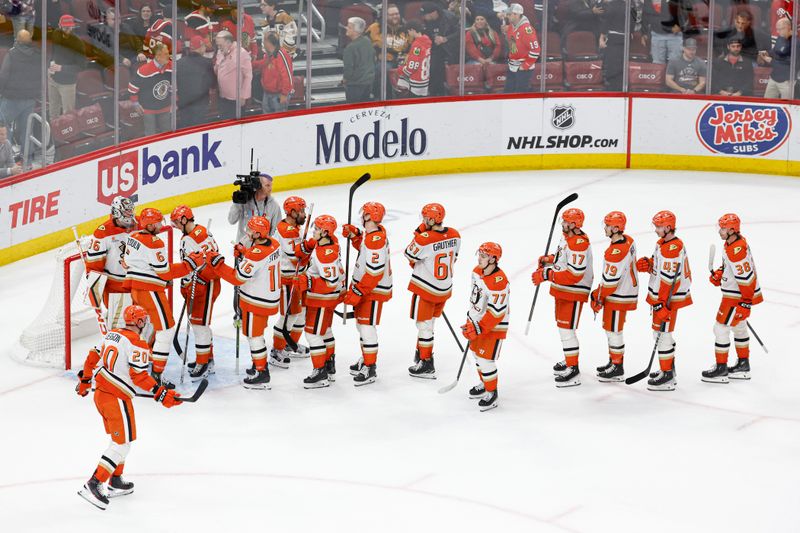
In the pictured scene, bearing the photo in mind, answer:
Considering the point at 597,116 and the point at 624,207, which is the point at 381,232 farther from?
the point at 597,116

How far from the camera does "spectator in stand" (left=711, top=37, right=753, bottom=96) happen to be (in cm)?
1536

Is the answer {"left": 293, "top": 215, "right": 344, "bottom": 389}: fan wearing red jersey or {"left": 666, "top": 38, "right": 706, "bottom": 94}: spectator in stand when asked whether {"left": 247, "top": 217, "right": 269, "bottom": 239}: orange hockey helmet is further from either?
{"left": 666, "top": 38, "right": 706, "bottom": 94}: spectator in stand

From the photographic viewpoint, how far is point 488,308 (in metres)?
8.41

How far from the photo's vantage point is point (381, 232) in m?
8.94

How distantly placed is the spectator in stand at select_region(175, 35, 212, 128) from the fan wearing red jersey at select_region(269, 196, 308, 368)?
4.57m

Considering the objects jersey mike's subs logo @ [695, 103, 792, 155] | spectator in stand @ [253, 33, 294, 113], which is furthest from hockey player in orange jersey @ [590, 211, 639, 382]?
jersey mike's subs logo @ [695, 103, 792, 155]

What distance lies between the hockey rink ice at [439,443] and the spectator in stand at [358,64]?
4.18 metres

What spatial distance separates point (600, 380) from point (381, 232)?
185 cm

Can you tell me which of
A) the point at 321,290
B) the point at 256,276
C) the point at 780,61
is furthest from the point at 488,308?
the point at 780,61

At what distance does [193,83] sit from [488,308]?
20.6 ft

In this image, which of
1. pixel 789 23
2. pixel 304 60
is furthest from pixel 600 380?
pixel 789 23

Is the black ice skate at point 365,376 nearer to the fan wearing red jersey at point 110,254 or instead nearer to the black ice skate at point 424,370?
the black ice skate at point 424,370

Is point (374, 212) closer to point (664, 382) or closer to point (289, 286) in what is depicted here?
point (289, 286)

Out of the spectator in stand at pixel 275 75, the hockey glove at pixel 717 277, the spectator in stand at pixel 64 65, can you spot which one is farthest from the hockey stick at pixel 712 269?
the spectator in stand at pixel 275 75
